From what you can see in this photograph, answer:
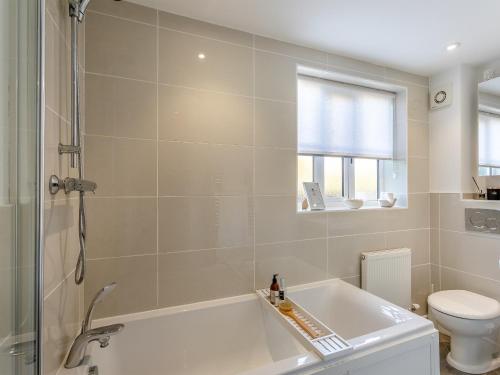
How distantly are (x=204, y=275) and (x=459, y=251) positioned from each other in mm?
2204

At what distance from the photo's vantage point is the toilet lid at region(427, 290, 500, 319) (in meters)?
1.76

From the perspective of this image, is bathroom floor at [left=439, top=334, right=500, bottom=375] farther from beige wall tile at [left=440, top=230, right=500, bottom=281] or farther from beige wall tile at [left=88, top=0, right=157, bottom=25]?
beige wall tile at [left=88, top=0, right=157, bottom=25]

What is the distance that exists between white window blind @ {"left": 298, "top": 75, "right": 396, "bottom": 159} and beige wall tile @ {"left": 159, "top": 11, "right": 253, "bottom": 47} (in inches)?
22.4

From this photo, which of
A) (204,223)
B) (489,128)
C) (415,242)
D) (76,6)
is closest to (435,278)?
(415,242)

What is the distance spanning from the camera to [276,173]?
185 centimetres

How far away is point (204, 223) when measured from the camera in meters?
1.65

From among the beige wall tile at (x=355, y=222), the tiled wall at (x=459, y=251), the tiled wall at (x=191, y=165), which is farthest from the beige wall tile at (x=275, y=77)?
the tiled wall at (x=459, y=251)

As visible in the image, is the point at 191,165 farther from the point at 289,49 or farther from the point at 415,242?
the point at 415,242

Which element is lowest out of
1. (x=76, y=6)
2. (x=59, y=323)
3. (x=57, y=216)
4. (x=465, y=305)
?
(x=465, y=305)

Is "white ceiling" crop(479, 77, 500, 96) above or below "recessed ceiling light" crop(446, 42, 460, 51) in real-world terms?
below

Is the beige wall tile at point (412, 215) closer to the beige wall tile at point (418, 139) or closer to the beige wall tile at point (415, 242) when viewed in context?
the beige wall tile at point (415, 242)

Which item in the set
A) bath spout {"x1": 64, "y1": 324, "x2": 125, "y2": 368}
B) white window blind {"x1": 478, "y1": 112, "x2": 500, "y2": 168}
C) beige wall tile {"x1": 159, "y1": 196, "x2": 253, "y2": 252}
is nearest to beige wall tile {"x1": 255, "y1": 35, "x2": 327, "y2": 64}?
beige wall tile {"x1": 159, "y1": 196, "x2": 253, "y2": 252}

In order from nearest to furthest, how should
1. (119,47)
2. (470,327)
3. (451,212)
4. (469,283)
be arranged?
(119,47), (470,327), (469,283), (451,212)

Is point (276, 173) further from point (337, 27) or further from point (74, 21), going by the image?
point (74, 21)
